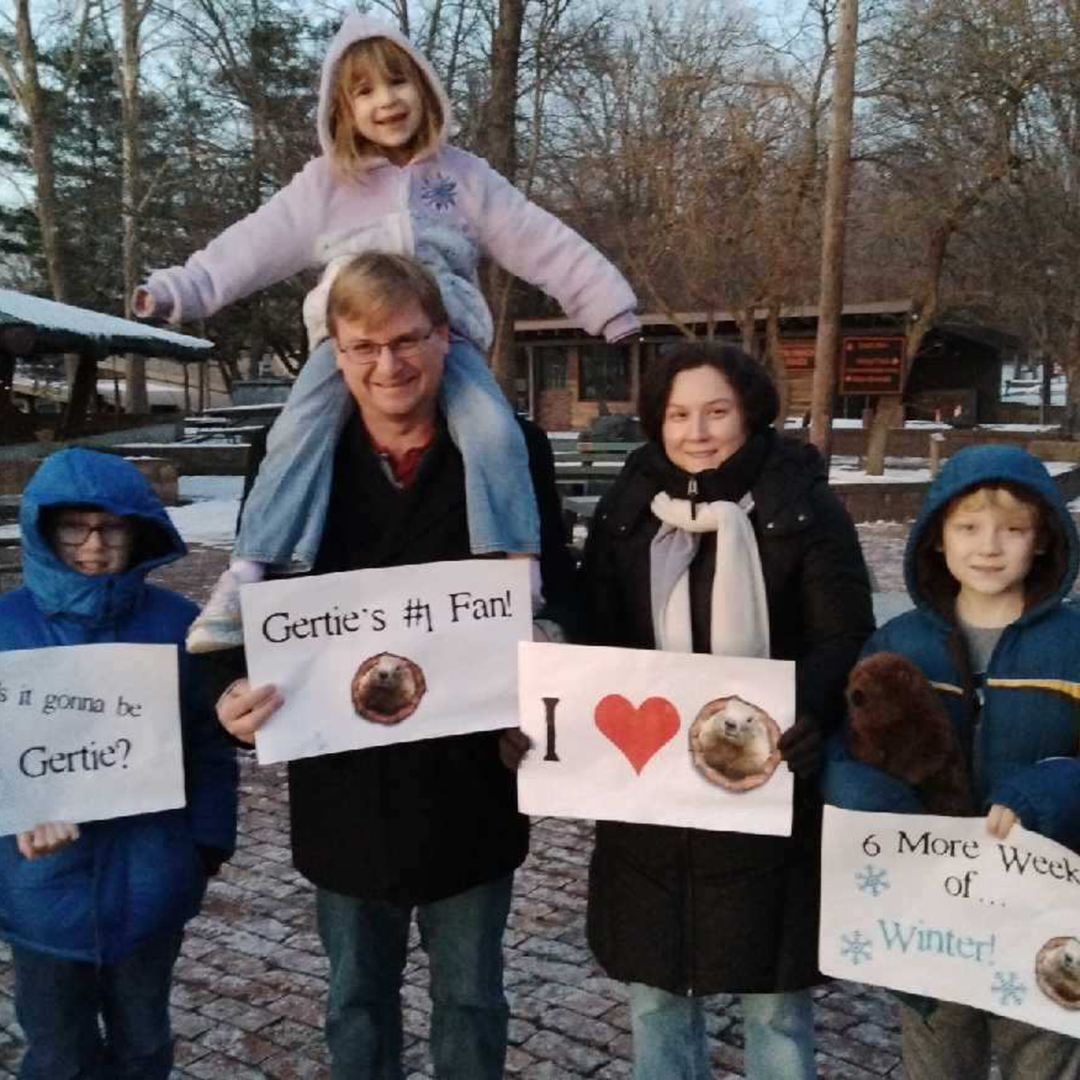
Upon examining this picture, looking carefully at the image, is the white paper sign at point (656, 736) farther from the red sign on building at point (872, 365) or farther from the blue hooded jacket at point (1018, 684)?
the red sign on building at point (872, 365)

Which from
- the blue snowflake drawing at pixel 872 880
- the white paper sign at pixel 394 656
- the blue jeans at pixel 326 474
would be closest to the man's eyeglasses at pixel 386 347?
the blue jeans at pixel 326 474

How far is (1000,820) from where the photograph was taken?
2.17m

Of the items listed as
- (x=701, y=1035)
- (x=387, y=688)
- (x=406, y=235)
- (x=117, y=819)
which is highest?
(x=406, y=235)

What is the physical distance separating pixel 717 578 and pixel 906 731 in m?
0.46

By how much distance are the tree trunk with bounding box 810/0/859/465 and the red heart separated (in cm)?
1209

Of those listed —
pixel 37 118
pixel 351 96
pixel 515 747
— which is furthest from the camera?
pixel 37 118

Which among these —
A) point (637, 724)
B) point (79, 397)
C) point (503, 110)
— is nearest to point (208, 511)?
point (79, 397)

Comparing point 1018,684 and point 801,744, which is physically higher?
point 1018,684

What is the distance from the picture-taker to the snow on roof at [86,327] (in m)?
16.4

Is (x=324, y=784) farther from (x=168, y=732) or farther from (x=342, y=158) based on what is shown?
(x=342, y=158)

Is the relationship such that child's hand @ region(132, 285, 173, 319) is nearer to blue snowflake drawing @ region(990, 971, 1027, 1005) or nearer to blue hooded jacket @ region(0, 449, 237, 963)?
blue hooded jacket @ region(0, 449, 237, 963)

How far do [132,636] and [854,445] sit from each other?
27254 millimetres

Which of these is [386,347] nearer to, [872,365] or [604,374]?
[872,365]

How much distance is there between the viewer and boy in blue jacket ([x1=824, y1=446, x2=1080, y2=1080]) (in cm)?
222
